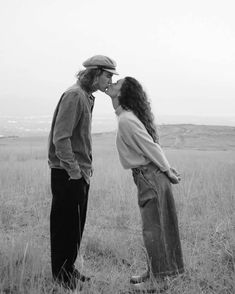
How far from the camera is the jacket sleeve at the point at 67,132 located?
119 inches

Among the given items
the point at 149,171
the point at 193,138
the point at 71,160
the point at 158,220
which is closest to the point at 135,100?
the point at 149,171

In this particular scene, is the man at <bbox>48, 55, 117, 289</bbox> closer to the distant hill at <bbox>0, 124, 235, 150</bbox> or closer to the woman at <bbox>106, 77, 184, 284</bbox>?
the woman at <bbox>106, 77, 184, 284</bbox>

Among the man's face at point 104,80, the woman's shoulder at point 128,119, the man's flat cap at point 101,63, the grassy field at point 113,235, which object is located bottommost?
the grassy field at point 113,235

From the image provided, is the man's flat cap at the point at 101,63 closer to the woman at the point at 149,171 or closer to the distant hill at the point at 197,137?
the woman at the point at 149,171

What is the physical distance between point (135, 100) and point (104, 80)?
0.29 metres

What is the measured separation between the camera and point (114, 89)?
10.8ft

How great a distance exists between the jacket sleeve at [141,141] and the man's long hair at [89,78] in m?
0.37

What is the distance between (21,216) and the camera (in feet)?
18.7

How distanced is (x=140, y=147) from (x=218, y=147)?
19712 mm

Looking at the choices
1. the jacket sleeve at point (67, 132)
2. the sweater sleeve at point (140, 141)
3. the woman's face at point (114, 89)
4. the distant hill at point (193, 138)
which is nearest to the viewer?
the jacket sleeve at point (67, 132)

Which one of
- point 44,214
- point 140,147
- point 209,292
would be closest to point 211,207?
point 44,214

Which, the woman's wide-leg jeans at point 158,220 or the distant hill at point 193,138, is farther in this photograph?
the distant hill at point 193,138

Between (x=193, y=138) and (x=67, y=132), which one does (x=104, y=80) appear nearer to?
(x=67, y=132)

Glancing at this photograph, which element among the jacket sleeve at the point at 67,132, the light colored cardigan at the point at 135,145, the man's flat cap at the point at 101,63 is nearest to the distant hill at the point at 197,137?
the light colored cardigan at the point at 135,145
